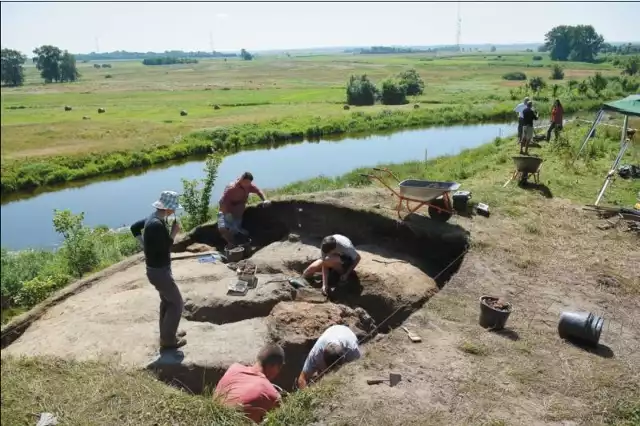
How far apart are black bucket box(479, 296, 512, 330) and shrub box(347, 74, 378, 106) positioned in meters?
45.8

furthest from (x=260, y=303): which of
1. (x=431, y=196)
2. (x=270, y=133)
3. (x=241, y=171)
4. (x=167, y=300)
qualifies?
(x=270, y=133)

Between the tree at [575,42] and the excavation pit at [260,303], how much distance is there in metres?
99.2

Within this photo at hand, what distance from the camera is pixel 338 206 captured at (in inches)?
413

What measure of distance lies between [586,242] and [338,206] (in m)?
4.58

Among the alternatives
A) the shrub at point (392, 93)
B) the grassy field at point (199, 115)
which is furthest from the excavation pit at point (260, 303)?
the shrub at point (392, 93)

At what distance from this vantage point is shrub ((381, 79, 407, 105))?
5209 cm

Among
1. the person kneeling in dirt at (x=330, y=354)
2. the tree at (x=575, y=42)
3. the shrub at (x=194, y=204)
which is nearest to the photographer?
the person kneeling in dirt at (x=330, y=354)

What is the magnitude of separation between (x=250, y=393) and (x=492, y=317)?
3095 millimetres

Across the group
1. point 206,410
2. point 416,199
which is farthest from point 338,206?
point 206,410

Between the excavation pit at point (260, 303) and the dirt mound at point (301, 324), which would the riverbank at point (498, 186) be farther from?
the dirt mound at point (301, 324)

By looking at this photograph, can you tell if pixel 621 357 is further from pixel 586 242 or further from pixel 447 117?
pixel 447 117

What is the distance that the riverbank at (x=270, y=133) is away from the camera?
77.6ft

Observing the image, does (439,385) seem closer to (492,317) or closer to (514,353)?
(514,353)

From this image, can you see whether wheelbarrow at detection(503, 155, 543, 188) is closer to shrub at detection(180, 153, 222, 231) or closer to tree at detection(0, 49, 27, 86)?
shrub at detection(180, 153, 222, 231)
